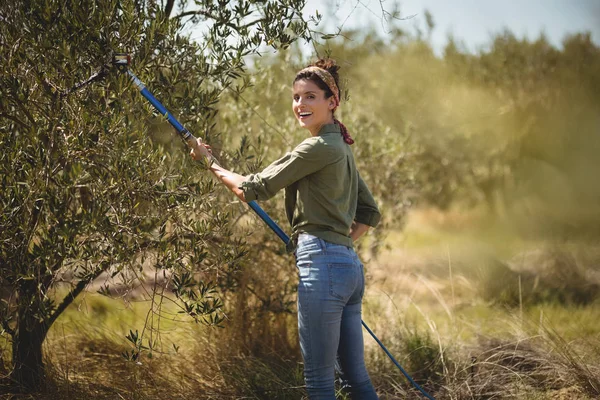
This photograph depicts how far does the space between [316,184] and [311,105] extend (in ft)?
1.37

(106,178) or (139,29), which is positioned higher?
(139,29)

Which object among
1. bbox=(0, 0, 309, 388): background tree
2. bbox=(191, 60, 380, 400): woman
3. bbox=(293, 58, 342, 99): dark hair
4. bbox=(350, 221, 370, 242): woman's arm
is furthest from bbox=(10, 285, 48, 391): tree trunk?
bbox=(293, 58, 342, 99): dark hair

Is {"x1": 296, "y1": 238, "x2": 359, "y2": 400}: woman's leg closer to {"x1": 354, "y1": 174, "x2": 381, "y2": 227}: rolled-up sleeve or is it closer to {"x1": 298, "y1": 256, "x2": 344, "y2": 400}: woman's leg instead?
{"x1": 298, "y1": 256, "x2": 344, "y2": 400}: woman's leg

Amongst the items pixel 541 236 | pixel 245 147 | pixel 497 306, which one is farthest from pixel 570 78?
pixel 245 147

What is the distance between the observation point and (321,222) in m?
3.21

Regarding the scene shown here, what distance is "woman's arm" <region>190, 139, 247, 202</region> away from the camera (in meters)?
3.27

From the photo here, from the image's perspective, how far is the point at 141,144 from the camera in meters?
3.34

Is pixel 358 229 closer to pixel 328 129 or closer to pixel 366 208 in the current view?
pixel 366 208

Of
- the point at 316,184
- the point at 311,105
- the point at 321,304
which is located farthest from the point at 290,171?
the point at 321,304

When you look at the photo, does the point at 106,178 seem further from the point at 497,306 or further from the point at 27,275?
the point at 497,306

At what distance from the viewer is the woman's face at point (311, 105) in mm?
3359

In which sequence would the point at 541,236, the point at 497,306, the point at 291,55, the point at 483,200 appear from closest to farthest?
1. the point at 291,55
2. the point at 497,306
3. the point at 541,236
4. the point at 483,200

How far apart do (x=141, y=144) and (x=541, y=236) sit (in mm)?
6231

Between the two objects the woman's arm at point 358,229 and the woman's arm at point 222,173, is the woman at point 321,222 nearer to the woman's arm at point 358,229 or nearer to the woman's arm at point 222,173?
the woman's arm at point 222,173
